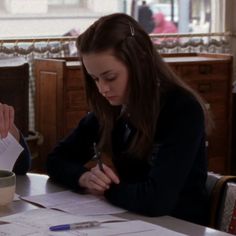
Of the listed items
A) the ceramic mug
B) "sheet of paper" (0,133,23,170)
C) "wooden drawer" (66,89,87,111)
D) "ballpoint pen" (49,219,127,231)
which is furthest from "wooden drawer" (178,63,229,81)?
"ballpoint pen" (49,219,127,231)

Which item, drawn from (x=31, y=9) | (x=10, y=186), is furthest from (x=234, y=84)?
(x=10, y=186)

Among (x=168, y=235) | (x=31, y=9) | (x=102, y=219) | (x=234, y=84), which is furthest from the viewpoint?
(x=234, y=84)

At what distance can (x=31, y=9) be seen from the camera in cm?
428

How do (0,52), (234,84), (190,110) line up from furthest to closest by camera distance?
1. (234,84)
2. (0,52)
3. (190,110)

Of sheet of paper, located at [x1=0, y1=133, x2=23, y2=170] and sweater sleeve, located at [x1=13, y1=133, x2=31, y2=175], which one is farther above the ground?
sheet of paper, located at [x1=0, y1=133, x2=23, y2=170]

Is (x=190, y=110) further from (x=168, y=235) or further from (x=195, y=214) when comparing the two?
(x=168, y=235)

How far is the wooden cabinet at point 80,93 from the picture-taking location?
3846mm

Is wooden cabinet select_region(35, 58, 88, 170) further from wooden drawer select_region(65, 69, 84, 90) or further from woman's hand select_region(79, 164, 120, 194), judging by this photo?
woman's hand select_region(79, 164, 120, 194)

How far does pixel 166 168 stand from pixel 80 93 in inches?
89.1

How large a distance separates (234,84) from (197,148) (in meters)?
3.10

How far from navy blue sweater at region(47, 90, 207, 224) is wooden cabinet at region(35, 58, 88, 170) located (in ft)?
5.92

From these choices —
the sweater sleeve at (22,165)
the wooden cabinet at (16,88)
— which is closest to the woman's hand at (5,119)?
the sweater sleeve at (22,165)

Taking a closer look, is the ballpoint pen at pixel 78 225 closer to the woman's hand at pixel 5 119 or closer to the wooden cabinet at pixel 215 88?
the woman's hand at pixel 5 119

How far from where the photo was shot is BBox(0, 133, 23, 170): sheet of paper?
6.23 feet
